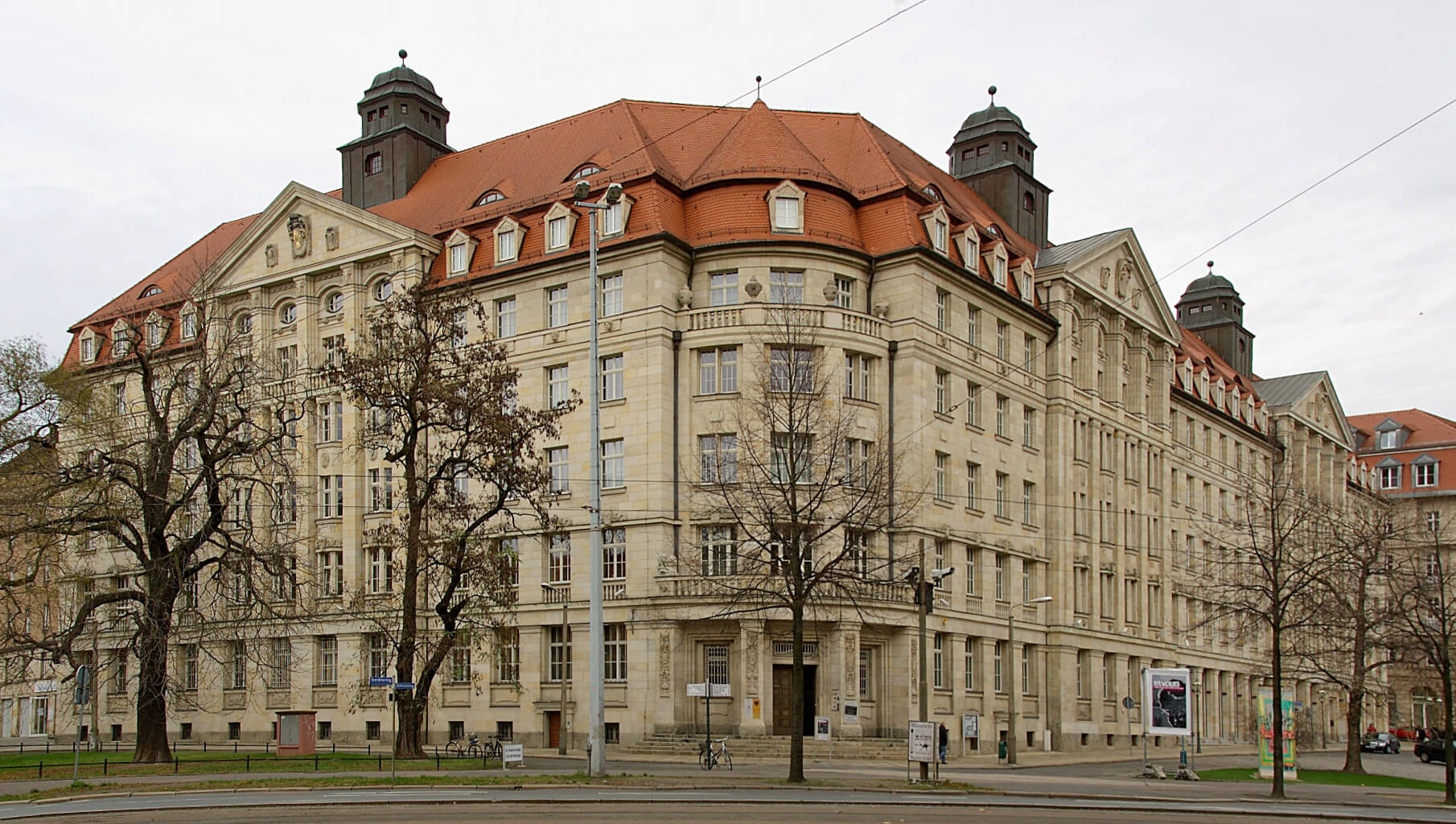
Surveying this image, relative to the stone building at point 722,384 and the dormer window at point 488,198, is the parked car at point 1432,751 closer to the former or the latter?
the stone building at point 722,384

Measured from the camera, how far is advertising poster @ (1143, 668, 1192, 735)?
4094 centimetres

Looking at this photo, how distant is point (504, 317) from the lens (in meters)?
54.7

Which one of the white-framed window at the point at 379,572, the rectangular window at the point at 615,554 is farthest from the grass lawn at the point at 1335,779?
the white-framed window at the point at 379,572

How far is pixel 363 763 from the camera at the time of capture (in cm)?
3650

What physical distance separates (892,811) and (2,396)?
31516 millimetres

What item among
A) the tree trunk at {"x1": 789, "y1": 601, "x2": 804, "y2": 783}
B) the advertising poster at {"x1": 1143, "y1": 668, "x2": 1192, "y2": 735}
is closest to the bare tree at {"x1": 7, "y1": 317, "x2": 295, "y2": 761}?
the tree trunk at {"x1": 789, "y1": 601, "x2": 804, "y2": 783}

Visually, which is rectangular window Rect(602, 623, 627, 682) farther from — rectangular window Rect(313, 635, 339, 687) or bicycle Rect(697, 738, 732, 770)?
rectangular window Rect(313, 635, 339, 687)

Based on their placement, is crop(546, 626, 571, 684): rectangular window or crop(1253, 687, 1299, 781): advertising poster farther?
crop(546, 626, 571, 684): rectangular window

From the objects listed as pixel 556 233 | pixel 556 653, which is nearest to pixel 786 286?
pixel 556 233

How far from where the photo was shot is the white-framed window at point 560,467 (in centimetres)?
5147

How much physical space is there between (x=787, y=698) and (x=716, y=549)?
5645 mm

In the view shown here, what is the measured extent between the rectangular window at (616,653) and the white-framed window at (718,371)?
899 centimetres

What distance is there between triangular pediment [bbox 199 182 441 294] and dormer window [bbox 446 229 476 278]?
125 centimetres

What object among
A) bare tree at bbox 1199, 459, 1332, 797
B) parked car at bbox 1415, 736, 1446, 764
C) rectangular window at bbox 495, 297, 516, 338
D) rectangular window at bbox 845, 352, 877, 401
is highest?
rectangular window at bbox 495, 297, 516, 338
